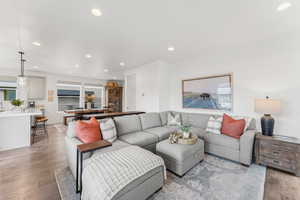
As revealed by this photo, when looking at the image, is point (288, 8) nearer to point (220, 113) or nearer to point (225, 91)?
point (225, 91)

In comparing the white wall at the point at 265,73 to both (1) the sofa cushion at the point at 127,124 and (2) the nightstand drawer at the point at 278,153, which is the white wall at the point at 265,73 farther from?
(1) the sofa cushion at the point at 127,124

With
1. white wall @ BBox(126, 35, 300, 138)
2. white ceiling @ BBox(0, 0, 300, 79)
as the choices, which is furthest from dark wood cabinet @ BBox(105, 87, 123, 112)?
white ceiling @ BBox(0, 0, 300, 79)

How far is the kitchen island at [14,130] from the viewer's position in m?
3.19

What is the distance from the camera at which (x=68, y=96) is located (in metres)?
6.94

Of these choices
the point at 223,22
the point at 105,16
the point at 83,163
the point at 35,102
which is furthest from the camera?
the point at 35,102

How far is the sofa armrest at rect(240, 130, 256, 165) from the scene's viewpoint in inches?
92.1

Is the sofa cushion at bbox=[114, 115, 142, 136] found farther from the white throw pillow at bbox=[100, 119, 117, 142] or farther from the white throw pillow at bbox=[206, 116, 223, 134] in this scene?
the white throw pillow at bbox=[206, 116, 223, 134]

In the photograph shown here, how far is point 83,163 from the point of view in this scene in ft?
5.54

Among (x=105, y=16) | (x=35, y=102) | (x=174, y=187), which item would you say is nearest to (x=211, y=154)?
(x=174, y=187)

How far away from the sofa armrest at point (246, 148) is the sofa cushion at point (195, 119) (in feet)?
3.41

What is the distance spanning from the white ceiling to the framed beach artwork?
888mm

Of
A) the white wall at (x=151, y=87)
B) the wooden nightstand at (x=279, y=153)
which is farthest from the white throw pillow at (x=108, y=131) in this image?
the wooden nightstand at (x=279, y=153)

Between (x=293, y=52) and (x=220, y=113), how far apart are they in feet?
6.24

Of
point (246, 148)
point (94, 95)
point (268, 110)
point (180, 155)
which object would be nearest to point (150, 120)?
point (180, 155)
